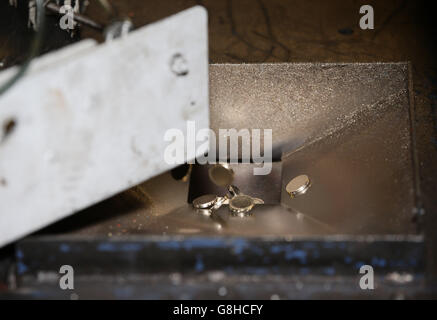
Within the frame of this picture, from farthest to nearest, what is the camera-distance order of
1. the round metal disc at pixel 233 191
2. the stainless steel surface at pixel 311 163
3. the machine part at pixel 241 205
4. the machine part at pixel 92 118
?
the round metal disc at pixel 233 191
the machine part at pixel 241 205
the stainless steel surface at pixel 311 163
the machine part at pixel 92 118

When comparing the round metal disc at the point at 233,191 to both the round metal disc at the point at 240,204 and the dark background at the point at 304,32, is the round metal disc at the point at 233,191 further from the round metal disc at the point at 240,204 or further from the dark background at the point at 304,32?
the dark background at the point at 304,32

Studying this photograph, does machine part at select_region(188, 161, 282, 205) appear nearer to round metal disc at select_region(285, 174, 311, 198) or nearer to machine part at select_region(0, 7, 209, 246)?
round metal disc at select_region(285, 174, 311, 198)

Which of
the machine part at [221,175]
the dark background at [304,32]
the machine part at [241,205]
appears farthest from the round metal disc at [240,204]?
the dark background at [304,32]

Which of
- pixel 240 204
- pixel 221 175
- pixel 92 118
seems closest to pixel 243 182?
pixel 221 175

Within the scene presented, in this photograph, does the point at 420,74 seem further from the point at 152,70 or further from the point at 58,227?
the point at 58,227
